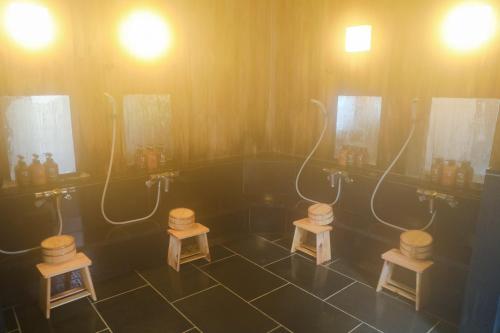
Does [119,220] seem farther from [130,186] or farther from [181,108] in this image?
[181,108]

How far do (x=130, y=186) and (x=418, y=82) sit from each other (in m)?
2.44

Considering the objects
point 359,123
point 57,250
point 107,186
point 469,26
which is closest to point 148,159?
point 107,186

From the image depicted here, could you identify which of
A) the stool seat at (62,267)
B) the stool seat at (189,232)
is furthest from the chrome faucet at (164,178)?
the stool seat at (62,267)

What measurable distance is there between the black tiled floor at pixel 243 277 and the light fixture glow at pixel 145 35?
6.27ft

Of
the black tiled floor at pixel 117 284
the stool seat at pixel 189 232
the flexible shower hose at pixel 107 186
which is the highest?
the flexible shower hose at pixel 107 186

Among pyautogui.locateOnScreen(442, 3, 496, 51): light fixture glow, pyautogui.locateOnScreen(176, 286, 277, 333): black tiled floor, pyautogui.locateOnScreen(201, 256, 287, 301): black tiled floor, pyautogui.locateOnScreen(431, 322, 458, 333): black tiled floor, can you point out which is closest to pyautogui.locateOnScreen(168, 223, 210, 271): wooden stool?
pyautogui.locateOnScreen(201, 256, 287, 301): black tiled floor

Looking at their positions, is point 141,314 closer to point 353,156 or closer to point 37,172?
point 37,172

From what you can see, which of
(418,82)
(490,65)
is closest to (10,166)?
(418,82)

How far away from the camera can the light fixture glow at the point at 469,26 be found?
97.6 inches

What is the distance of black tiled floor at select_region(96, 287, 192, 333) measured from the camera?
7.88ft

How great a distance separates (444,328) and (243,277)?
57.7 inches

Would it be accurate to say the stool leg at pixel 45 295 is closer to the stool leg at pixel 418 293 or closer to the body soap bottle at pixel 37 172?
the body soap bottle at pixel 37 172

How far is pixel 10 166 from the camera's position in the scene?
268cm

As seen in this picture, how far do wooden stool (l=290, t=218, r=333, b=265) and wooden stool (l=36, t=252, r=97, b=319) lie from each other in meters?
1.74
